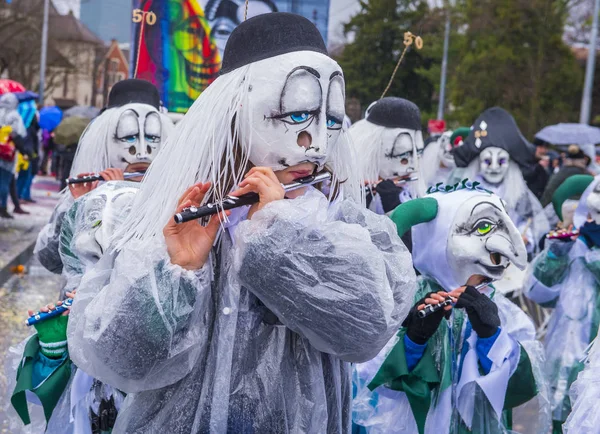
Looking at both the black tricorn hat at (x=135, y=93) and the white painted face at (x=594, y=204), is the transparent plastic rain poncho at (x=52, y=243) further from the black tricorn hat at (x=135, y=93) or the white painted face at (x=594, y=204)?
the white painted face at (x=594, y=204)

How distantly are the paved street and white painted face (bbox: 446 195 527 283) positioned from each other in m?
2.44

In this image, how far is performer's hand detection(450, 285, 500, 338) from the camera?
331 cm

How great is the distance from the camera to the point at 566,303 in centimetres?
491

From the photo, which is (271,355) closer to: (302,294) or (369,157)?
(302,294)

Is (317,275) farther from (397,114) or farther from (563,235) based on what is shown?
(397,114)

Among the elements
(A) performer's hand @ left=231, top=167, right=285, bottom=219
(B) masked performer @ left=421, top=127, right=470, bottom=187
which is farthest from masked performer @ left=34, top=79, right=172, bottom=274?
(B) masked performer @ left=421, top=127, right=470, bottom=187

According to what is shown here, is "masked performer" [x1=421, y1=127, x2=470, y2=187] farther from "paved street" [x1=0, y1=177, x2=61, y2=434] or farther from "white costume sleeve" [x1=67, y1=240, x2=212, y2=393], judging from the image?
"white costume sleeve" [x1=67, y1=240, x2=212, y2=393]

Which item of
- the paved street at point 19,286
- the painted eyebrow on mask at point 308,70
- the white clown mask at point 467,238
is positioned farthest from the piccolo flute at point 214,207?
the paved street at point 19,286

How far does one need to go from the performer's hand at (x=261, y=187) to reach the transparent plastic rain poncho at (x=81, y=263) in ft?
3.37

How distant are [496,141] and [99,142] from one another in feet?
12.1

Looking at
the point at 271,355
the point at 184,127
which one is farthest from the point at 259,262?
the point at 184,127

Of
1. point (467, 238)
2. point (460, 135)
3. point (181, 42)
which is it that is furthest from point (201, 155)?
point (460, 135)

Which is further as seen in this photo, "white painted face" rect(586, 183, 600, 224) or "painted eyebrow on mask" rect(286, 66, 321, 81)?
"white painted face" rect(586, 183, 600, 224)

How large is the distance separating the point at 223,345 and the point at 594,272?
3.18m
